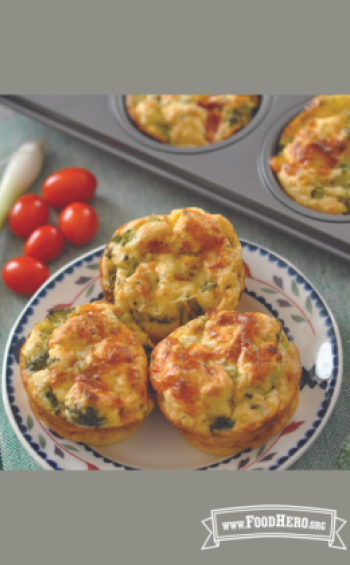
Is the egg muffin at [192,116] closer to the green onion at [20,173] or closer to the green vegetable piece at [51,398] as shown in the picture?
the green onion at [20,173]

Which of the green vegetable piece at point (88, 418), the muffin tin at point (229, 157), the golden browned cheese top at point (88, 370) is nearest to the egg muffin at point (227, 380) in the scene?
the golden browned cheese top at point (88, 370)

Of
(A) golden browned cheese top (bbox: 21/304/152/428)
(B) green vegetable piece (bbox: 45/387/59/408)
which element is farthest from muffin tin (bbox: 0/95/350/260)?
(B) green vegetable piece (bbox: 45/387/59/408)

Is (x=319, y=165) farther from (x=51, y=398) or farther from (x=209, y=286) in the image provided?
(x=51, y=398)

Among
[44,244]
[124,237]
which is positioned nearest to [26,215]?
[44,244]

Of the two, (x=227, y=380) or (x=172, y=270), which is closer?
(x=227, y=380)

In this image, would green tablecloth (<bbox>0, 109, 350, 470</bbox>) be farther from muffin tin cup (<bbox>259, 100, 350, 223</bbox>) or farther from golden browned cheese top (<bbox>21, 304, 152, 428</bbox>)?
golden browned cheese top (<bbox>21, 304, 152, 428</bbox>)

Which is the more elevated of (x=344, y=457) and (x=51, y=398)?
(x=51, y=398)

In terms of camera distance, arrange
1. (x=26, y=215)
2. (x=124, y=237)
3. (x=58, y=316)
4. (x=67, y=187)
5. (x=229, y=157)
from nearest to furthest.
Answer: (x=58, y=316)
(x=124, y=237)
(x=229, y=157)
(x=26, y=215)
(x=67, y=187)

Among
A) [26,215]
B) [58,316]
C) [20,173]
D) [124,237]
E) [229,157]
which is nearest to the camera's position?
[58,316]
